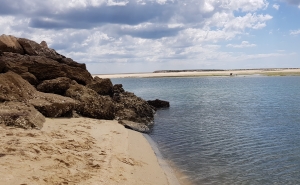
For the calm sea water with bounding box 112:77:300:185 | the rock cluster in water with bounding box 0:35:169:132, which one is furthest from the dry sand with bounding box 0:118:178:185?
the calm sea water with bounding box 112:77:300:185

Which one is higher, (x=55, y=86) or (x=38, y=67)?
(x=38, y=67)

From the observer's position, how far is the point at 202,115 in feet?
76.9

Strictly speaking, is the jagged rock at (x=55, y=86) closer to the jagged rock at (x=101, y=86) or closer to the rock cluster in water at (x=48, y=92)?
the rock cluster in water at (x=48, y=92)

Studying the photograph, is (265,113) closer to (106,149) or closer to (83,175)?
(106,149)

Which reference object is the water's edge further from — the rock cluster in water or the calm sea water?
the rock cluster in water

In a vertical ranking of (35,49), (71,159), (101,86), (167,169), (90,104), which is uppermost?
(35,49)

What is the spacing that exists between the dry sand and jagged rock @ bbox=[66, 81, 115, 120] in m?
3.75

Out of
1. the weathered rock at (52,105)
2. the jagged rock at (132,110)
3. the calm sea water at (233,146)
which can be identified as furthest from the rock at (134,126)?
the weathered rock at (52,105)

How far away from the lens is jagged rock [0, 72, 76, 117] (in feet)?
40.3

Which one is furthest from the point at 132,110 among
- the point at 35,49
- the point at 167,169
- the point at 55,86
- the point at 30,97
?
the point at 167,169

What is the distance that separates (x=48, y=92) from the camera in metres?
15.9

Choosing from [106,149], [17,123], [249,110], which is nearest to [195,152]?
[106,149]

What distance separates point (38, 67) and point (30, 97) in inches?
186

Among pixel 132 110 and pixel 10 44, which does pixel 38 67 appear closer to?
pixel 10 44
